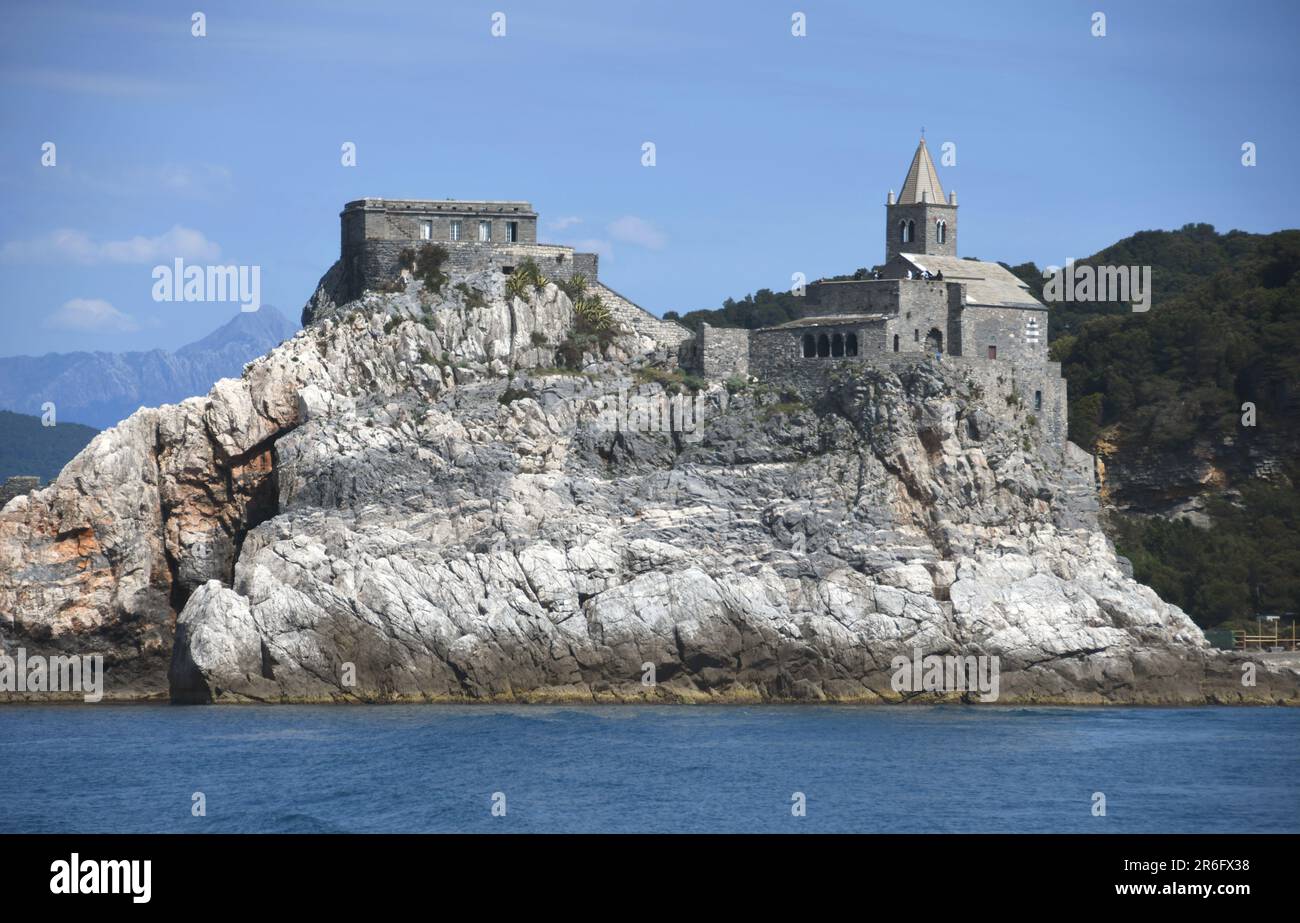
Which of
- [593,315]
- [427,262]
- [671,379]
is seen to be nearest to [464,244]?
[427,262]

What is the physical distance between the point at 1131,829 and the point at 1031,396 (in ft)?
101

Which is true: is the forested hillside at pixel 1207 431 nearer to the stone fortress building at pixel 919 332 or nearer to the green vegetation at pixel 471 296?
the stone fortress building at pixel 919 332

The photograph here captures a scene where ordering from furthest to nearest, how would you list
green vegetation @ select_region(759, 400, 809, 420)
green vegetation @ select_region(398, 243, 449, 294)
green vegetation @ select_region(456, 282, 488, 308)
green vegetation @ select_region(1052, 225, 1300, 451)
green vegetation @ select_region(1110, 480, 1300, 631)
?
green vegetation @ select_region(1052, 225, 1300, 451), green vegetation @ select_region(1110, 480, 1300, 631), green vegetation @ select_region(398, 243, 449, 294), green vegetation @ select_region(456, 282, 488, 308), green vegetation @ select_region(759, 400, 809, 420)

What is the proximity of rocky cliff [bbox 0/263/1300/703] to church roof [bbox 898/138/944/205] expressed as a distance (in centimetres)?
905

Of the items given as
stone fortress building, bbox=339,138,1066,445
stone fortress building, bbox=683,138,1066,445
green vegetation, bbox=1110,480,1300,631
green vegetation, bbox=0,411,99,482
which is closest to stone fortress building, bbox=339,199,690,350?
stone fortress building, bbox=339,138,1066,445

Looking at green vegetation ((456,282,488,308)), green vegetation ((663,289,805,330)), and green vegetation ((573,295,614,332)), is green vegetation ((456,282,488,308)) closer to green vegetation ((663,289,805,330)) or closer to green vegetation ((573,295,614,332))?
green vegetation ((573,295,614,332))

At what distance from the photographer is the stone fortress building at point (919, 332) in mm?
72375

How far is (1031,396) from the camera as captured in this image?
74062 millimetres

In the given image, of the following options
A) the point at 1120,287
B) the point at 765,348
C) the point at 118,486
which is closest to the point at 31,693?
the point at 118,486

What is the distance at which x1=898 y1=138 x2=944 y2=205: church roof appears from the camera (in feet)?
253

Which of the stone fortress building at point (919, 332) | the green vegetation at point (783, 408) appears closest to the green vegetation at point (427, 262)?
the stone fortress building at point (919, 332)

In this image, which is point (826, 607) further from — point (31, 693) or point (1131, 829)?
point (31, 693)

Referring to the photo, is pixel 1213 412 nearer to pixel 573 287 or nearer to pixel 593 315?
pixel 593 315

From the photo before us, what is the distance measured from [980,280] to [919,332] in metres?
4.06
